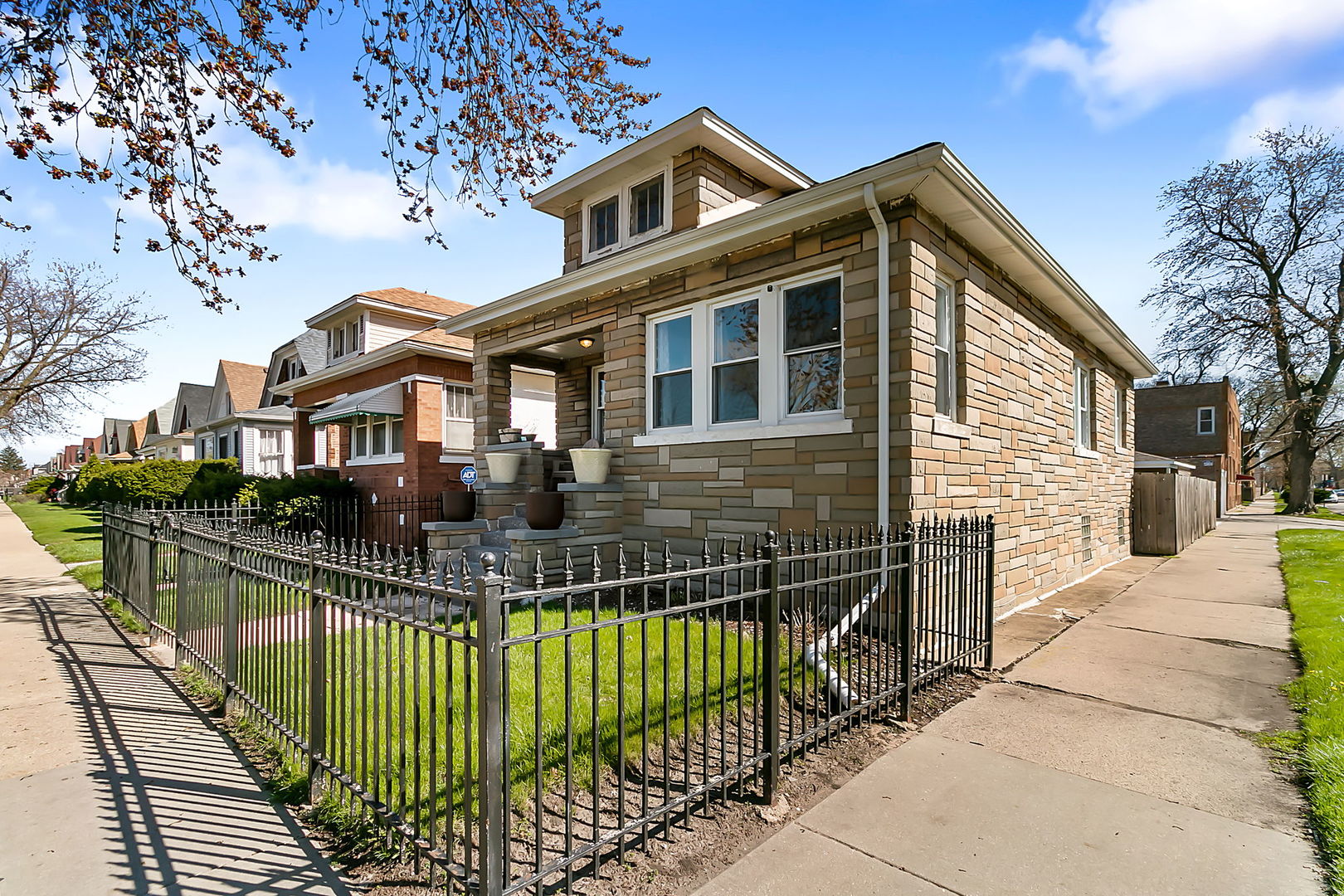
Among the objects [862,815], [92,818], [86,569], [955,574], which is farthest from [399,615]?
[86,569]

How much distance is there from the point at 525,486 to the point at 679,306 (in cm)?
393

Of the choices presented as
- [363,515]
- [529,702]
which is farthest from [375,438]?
[529,702]

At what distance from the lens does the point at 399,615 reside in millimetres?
2586

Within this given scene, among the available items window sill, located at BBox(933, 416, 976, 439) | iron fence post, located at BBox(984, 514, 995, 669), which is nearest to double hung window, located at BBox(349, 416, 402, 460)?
window sill, located at BBox(933, 416, 976, 439)

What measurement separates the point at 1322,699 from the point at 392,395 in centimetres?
1521

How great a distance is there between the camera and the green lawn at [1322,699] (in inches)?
112

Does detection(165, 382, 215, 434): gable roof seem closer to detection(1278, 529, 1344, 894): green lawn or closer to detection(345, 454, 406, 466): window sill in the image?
detection(345, 454, 406, 466): window sill

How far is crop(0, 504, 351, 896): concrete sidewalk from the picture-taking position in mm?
2527

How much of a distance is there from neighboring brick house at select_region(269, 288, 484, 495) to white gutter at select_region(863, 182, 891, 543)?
10.9 metres

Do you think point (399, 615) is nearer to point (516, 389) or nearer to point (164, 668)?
point (164, 668)

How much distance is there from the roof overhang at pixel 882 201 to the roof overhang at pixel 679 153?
2.49 metres

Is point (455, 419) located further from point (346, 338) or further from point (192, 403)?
point (192, 403)

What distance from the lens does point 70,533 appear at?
57.6 feet

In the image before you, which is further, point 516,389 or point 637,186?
point 516,389
